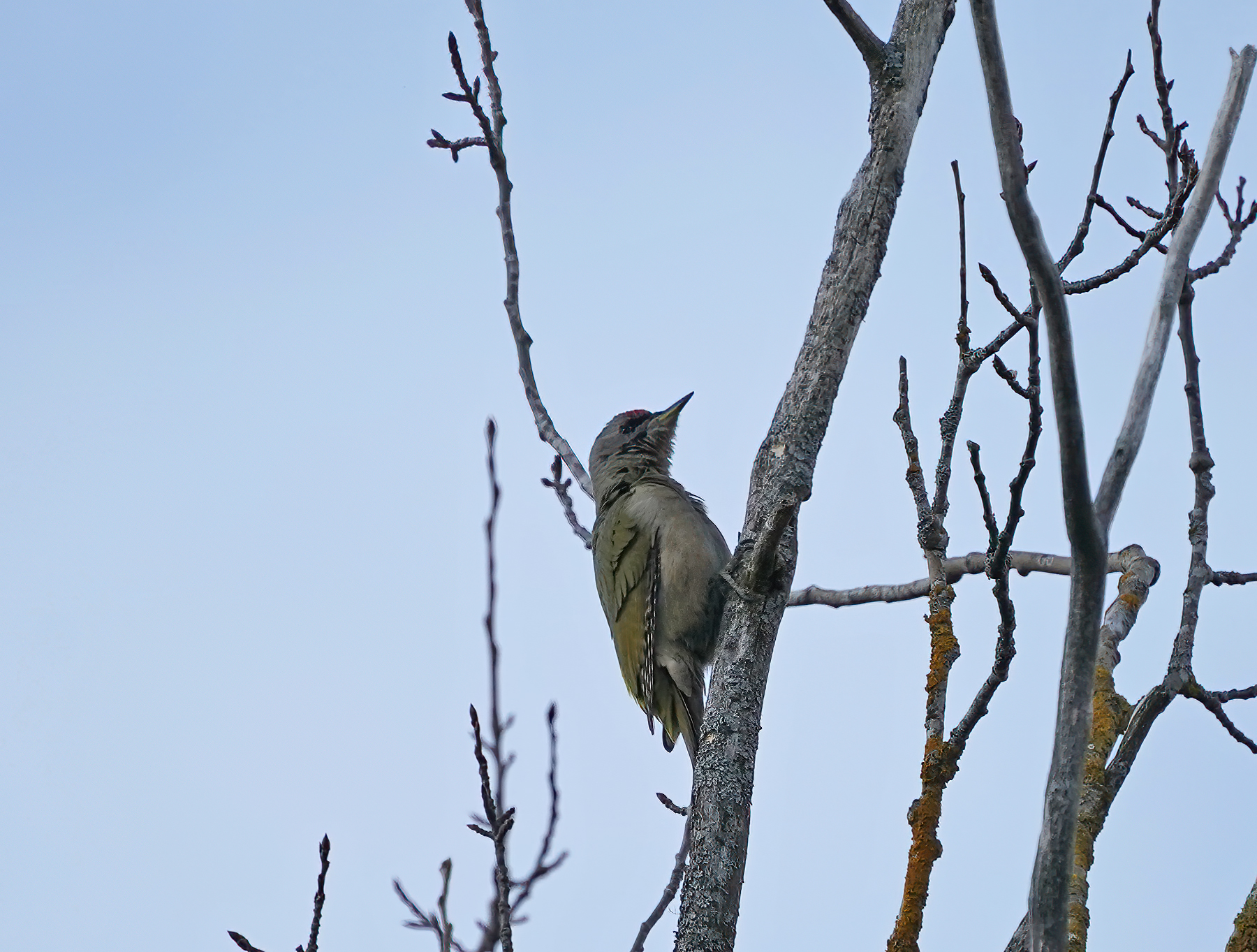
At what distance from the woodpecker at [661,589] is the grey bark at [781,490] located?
2.36 metres

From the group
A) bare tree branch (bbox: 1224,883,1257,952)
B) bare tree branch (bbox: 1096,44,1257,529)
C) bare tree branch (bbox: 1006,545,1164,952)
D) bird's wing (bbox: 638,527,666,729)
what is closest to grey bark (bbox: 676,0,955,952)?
bare tree branch (bbox: 1006,545,1164,952)

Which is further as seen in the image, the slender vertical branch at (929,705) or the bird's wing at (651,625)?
the bird's wing at (651,625)

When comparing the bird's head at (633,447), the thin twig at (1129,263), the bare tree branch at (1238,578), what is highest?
the bird's head at (633,447)

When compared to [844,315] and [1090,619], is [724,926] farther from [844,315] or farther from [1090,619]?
[844,315]

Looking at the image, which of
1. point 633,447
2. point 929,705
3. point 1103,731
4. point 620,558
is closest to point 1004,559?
point 929,705

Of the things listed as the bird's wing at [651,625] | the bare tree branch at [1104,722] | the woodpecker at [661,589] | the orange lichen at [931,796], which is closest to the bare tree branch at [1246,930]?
the bare tree branch at [1104,722]

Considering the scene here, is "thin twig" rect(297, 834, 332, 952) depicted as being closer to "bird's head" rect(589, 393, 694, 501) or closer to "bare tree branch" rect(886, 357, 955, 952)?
"bare tree branch" rect(886, 357, 955, 952)

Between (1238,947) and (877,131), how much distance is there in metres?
2.14

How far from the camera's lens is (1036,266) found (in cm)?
167

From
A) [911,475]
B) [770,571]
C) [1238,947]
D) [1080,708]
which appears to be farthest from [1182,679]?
[1080,708]

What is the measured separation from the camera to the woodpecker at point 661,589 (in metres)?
5.41

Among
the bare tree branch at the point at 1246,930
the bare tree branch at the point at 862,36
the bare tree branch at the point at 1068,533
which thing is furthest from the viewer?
the bare tree branch at the point at 862,36

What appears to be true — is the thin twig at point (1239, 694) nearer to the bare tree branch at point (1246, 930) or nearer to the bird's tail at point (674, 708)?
the bare tree branch at point (1246, 930)

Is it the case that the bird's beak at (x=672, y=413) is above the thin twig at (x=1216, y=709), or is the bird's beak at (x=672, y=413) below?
above
